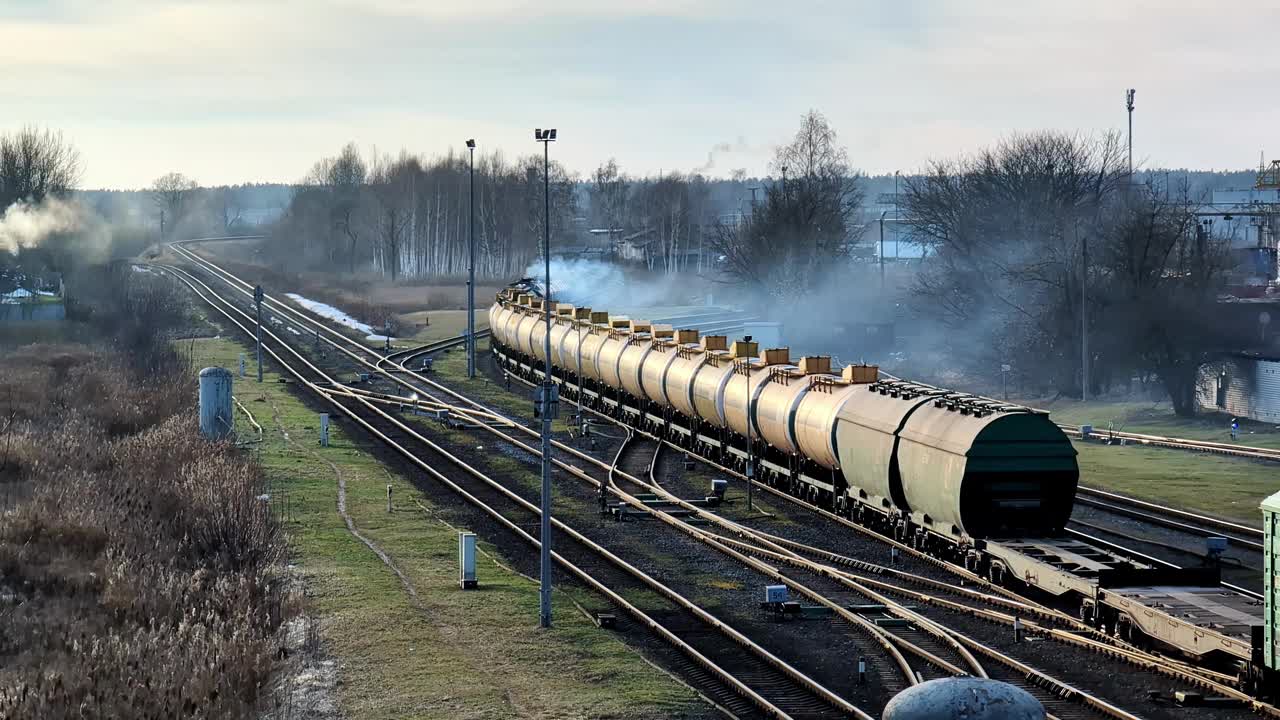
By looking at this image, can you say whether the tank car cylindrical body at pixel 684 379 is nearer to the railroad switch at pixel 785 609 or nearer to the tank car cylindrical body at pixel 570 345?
the tank car cylindrical body at pixel 570 345

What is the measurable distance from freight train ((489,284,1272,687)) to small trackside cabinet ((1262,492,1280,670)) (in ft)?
0.98

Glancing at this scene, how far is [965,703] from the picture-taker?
1228cm

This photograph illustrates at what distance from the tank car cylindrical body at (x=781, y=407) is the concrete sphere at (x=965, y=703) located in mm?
27347

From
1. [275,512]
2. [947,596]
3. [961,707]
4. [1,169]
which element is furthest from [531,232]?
[961,707]

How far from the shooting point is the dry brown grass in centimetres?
2175

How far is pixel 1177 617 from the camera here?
22.2 meters

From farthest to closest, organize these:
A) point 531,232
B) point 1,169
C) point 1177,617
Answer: point 531,232
point 1,169
point 1177,617

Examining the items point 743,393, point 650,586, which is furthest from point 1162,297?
point 650,586

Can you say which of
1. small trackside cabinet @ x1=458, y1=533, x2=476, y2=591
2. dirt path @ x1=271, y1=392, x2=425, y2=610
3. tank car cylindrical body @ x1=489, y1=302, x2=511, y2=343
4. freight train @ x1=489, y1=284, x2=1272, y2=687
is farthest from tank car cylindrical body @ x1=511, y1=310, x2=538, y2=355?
small trackside cabinet @ x1=458, y1=533, x2=476, y2=591

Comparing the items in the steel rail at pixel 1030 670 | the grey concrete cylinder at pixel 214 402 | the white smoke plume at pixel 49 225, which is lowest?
the steel rail at pixel 1030 670

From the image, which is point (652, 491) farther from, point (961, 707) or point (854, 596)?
point (961, 707)

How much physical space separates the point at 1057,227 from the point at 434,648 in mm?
72003

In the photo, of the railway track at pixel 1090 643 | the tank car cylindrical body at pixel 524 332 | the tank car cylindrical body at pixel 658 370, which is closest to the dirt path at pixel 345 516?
the railway track at pixel 1090 643

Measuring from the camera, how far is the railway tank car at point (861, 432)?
29625 millimetres
